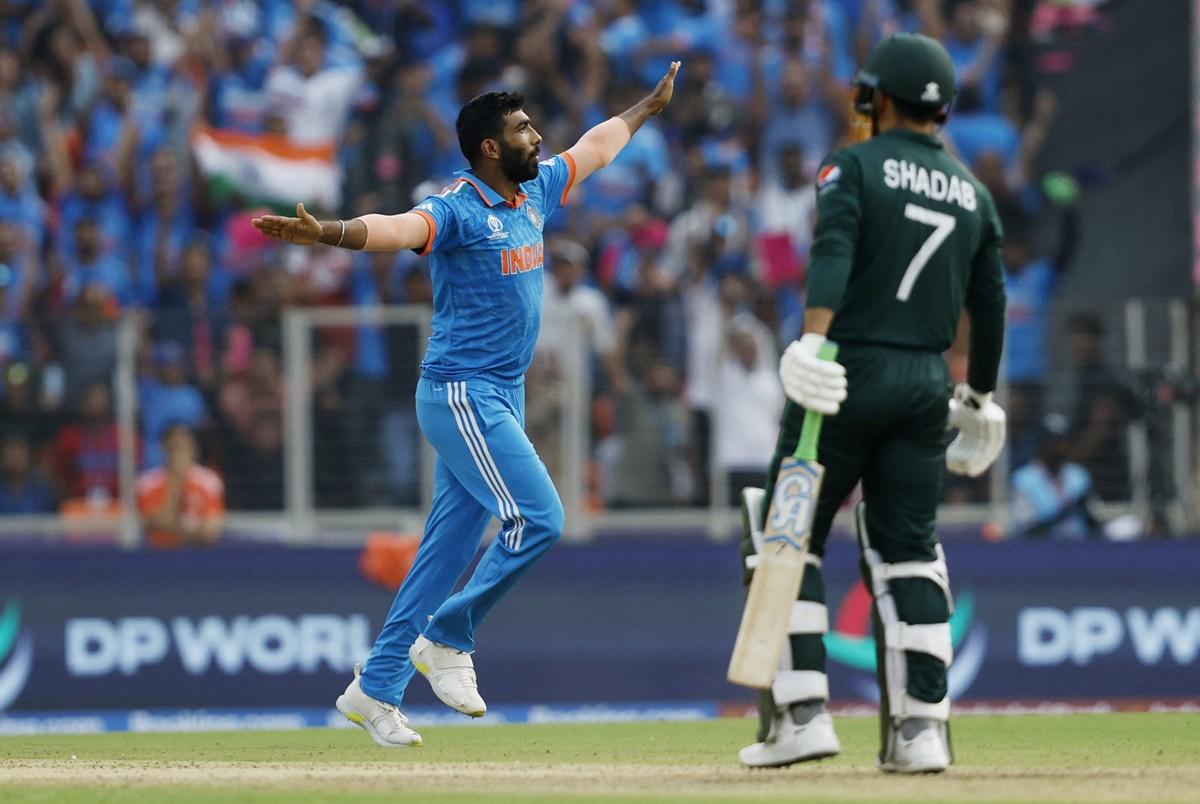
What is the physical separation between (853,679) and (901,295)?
21.6ft

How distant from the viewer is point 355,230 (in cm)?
755

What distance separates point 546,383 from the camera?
1318 cm

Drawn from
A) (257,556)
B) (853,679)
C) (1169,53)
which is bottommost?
(853,679)

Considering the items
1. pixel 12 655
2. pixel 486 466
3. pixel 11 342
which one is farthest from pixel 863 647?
pixel 11 342

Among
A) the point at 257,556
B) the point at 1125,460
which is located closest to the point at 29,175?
the point at 257,556

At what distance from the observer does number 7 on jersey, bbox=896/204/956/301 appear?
6672 millimetres

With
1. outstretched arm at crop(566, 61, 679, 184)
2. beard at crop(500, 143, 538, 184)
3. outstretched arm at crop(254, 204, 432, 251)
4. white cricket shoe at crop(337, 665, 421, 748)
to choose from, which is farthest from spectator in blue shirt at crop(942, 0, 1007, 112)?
white cricket shoe at crop(337, 665, 421, 748)

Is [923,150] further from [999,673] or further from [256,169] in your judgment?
[256,169]

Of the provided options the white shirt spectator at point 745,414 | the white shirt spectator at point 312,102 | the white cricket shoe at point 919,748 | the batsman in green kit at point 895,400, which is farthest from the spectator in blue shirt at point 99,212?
the white cricket shoe at point 919,748

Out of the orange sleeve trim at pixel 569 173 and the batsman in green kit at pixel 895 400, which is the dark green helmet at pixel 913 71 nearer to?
the batsman in green kit at pixel 895 400

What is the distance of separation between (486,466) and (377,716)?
129 cm

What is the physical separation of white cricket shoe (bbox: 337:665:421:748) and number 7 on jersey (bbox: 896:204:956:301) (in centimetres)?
323

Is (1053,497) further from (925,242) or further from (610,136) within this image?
(925,242)

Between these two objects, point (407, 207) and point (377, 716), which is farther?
point (407, 207)
